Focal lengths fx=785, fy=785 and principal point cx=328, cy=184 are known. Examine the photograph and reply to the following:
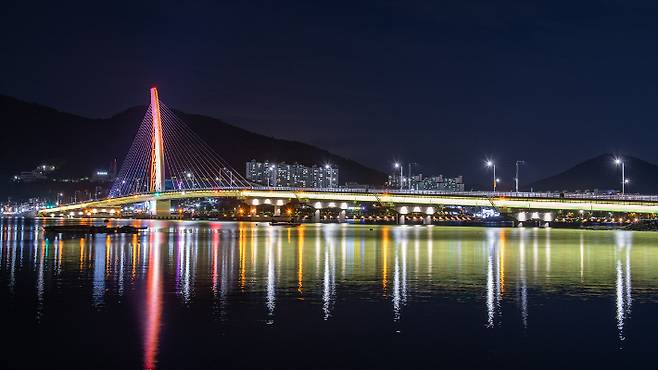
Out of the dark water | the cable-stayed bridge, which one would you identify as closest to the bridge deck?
the cable-stayed bridge

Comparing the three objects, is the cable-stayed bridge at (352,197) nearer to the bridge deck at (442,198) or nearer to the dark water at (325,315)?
the bridge deck at (442,198)

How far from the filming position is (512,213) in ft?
393

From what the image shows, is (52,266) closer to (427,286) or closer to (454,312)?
(427,286)

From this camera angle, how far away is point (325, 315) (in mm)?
22281

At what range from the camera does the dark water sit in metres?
16.9

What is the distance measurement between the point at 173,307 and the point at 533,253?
33.2 meters

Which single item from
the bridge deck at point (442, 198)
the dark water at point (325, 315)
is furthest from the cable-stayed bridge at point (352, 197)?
the dark water at point (325, 315)

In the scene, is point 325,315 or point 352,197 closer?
point 325,315

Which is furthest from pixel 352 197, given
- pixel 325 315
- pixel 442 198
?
pixel 325 315

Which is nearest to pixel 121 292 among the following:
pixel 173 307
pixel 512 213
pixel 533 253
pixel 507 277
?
pixel 173 307

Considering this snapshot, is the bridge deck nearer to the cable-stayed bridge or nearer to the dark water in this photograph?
the cable-stayed bridge

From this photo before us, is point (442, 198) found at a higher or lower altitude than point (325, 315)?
higher

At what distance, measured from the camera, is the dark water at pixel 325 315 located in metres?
16.9

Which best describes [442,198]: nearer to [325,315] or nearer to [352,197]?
[352,197]
